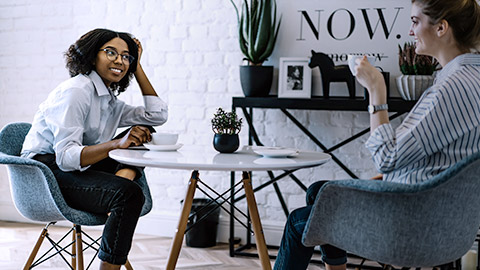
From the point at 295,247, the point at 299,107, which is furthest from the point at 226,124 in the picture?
the point at 299,107

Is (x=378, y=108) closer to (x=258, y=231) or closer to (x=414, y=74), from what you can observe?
(x=258, y=231)

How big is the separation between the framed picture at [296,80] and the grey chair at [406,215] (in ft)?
5.41

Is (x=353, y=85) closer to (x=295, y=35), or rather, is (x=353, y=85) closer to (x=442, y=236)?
(x=295, y=35)

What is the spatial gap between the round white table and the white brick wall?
3.52 feet

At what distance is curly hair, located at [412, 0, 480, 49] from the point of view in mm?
1761

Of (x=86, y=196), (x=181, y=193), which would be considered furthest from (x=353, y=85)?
(x=86, y=196)

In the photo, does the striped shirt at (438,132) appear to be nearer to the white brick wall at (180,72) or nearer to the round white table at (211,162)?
the round white table at (211,162)

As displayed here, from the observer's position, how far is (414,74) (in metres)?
3.12

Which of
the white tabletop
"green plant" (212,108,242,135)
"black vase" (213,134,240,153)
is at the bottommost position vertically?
the white tabletop

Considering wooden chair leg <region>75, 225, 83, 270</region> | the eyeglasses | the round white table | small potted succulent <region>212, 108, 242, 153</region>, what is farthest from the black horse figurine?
wooden chair leg <region>75, 225, 83, 270</region>

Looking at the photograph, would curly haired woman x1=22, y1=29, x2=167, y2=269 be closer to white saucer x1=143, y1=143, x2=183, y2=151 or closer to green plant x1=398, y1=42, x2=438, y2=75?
white saucer x1=143, y1=143, x2=183, y2=151

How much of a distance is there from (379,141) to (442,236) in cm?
32

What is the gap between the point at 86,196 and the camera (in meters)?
A: 2.31

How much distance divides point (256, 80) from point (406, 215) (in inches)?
72.1
